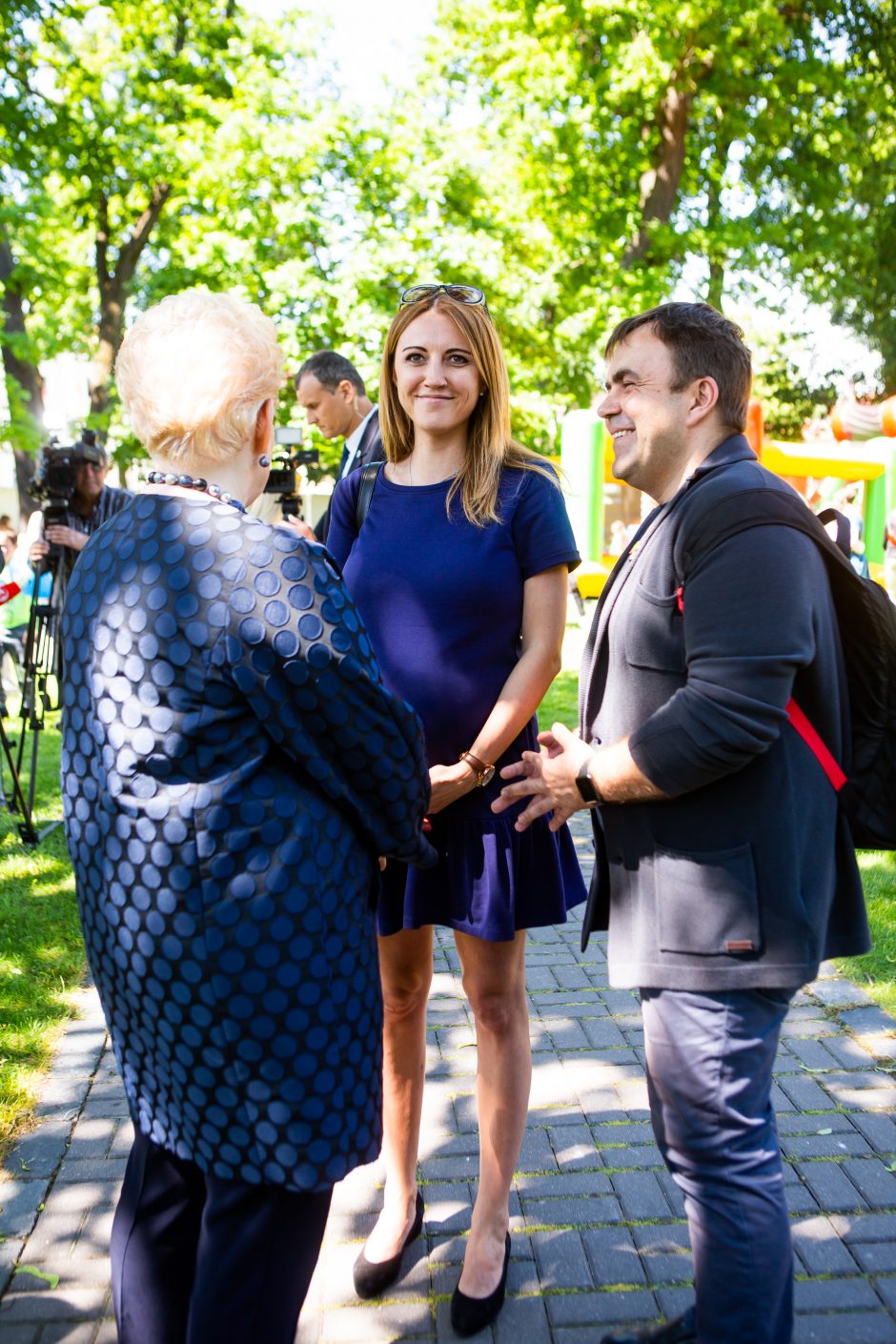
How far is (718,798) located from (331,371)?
13.2ft

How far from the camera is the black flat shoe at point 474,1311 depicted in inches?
95.0

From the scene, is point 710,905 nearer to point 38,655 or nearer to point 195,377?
point 195,377

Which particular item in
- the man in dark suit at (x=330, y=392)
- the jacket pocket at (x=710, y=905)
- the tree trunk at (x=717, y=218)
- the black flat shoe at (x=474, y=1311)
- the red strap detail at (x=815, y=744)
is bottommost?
the black flat shoe at (x=474, y=1311)

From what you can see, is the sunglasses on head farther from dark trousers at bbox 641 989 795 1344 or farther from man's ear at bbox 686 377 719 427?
dark trousers at bbox 641 989 795 1344

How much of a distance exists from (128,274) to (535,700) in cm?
1870

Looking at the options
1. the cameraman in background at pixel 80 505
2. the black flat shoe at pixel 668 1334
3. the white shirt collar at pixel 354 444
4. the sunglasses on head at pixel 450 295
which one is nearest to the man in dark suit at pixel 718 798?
the black flat shoe at pixel 668 1334

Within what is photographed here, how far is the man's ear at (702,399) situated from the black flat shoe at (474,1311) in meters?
1.88

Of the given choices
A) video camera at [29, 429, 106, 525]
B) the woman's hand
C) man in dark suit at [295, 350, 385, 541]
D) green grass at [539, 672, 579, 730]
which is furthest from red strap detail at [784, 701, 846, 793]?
green grass at [539, 672, 579, 730]

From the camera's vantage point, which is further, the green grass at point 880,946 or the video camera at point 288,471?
the video camera at point 288,471

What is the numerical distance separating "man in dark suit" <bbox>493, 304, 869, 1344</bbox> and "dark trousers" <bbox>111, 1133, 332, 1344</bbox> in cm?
67

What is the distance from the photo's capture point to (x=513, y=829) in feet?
8.01

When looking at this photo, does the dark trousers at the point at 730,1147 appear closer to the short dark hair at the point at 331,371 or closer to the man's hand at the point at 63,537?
the short dark hair at the point at 331,371

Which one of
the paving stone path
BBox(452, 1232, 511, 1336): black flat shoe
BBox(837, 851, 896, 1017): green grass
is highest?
BBox(452, 1232, 511, 1336): black flat shoe

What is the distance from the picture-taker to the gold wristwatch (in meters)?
2.37
